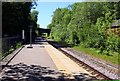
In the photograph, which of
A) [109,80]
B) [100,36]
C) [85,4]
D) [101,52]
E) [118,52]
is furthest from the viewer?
[85,4]

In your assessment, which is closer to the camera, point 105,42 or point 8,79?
point 8,79

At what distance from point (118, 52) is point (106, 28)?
33.3 feet

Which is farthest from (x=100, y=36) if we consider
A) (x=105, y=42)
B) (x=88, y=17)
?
(x=88, y=17)

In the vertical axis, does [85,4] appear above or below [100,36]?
above

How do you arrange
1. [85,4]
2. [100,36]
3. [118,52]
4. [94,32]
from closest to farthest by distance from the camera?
[118,52], [100,36], [94,32], [85,4]

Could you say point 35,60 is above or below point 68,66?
below

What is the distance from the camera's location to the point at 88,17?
5462 centimetres

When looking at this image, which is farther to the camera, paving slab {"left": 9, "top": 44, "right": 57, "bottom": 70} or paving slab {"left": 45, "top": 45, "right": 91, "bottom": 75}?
paving slab {"left": 9, "top": 44, "right": 57, "bottom": 70}

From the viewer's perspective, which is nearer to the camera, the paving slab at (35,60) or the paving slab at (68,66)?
the paving slab at (68,66)

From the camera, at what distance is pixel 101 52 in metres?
26.6

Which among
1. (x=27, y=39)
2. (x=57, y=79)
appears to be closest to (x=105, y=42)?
(x=57, y=79)

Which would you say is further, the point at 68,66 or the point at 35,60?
the point at 35,60

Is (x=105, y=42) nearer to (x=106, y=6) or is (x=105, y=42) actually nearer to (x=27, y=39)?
(x=106, y=6)

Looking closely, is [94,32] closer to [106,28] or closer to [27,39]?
[106,28]
